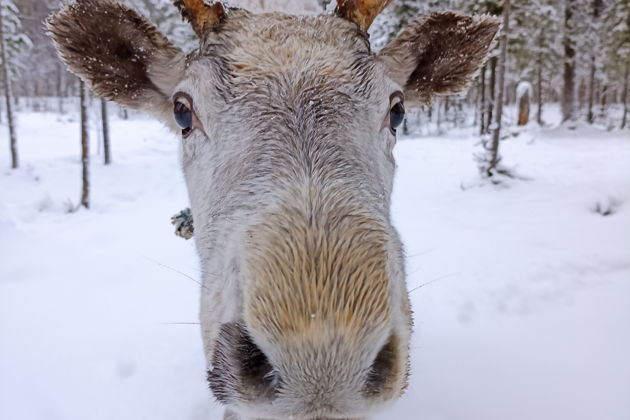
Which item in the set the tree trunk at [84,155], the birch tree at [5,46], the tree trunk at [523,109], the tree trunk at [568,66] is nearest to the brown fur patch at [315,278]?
the tree trunk at [84,155]

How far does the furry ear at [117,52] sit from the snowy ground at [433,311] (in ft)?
5.76

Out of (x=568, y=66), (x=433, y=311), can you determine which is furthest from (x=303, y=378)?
A: (x=568, y=66)

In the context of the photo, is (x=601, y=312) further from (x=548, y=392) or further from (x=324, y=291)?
(x=324, y=291)

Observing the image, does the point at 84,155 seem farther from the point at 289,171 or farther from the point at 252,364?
the point at 252,364

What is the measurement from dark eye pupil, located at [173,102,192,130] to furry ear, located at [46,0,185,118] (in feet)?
1.78

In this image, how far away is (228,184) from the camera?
180 cm

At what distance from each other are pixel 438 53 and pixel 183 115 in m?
2.03

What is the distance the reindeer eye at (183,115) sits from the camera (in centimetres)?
236

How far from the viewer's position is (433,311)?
5023 millimetres

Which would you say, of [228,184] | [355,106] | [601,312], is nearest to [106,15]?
[228,184]

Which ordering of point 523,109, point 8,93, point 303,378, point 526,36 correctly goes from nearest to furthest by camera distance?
point 303,378
point 8,93
point 526,36
point 523,109

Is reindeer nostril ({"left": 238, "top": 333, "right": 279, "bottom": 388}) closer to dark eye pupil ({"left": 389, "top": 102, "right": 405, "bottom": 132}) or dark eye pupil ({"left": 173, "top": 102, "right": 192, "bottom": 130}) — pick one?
dark eye pupil ({"left": 173, "top": 102, "right": 192, "bottom": 130})

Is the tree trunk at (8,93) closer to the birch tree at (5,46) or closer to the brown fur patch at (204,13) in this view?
the birch tree at (5,46)

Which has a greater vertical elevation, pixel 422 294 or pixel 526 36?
pixel 526 36
